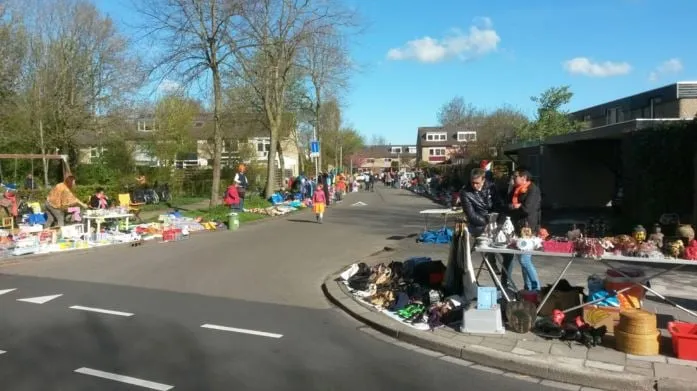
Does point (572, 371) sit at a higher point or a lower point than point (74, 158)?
lower

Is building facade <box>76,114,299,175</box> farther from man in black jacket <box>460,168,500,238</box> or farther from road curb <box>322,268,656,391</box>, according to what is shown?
road curb <box>322,268,656,391</box>

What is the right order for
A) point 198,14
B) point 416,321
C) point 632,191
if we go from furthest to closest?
1. point 198,14
2. point 632,191
3. point 416,321

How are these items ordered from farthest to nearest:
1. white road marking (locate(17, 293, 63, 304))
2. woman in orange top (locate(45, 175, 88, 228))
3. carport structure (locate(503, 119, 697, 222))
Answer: carport structure (locate(503, 119, 697, 222)) < woman in orange top (locate(45, 175, 88, 228)) < white road marking (locate(17, 293, 63, 304))

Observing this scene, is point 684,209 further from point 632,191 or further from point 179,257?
point 179,257

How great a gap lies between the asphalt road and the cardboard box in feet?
5.02

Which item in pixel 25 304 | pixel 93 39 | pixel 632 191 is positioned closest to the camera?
pixel 25 304

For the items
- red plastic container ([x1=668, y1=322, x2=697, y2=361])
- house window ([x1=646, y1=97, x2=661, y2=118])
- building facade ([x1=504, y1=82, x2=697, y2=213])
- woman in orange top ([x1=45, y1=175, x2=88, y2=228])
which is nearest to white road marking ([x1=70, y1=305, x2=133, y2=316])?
red plastic container ([x1=668, y1=322, x2=697, y2=361])

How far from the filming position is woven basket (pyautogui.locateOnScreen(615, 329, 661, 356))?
5.50m

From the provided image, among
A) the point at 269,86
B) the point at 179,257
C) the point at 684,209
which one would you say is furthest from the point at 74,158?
the point at 684,209

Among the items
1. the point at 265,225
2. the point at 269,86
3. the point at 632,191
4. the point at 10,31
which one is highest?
the point at 10,31

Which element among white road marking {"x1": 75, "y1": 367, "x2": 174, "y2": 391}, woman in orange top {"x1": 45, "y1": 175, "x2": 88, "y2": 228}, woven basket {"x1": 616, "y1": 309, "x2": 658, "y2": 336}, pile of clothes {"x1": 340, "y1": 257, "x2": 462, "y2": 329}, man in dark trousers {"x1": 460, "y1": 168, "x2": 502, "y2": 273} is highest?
man in dark trousers {"x1": 460, "y1": 168, "x2": 502, "y2": 273}

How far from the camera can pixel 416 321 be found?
22.4 feet

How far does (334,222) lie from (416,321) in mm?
14478

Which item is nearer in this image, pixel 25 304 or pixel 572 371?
pixel 572 371
